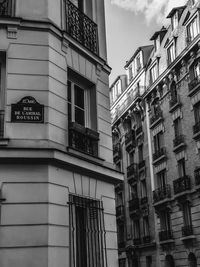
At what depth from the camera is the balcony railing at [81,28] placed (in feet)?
33.6

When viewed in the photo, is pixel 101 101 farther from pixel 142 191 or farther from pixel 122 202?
pixel 122 202

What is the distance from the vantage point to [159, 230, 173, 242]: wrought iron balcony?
32250 mm

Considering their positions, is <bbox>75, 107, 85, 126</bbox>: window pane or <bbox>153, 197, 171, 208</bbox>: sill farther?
<bbox>153, 197, 171, 208</bbox>: sill

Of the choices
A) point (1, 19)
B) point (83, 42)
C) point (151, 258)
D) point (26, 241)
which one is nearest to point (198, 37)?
point (151, 258)

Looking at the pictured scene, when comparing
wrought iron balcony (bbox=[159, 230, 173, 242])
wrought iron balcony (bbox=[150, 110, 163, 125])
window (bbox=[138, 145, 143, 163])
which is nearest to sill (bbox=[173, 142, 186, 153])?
wrought iron balcony (bbox=[150, 110, 163, 125])

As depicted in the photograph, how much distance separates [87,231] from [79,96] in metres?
3.14

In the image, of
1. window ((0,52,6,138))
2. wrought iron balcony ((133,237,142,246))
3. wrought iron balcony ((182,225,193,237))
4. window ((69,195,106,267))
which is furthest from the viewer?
wrought iron balcony ((133,237,142,246))

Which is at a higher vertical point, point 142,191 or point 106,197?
point 142,191

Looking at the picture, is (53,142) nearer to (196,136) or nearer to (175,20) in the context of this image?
(196,136)

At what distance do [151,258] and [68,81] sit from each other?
28.6 m

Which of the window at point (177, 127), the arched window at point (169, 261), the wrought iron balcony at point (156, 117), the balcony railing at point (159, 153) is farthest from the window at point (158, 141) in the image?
the arched window at point (169, 261)

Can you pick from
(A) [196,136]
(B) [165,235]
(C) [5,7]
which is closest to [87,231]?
(C) [5,7]

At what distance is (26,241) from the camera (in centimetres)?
764

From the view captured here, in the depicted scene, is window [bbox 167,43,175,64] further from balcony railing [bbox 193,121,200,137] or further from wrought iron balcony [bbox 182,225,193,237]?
wrought iron balcony [bbox 182,225,193,237]
